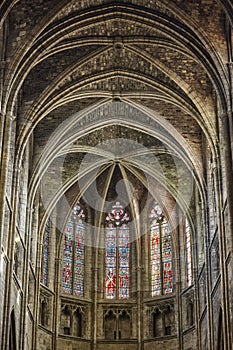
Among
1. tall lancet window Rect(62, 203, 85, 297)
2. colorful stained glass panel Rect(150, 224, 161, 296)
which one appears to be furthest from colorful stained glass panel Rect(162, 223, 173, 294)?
tall lancet window Rect(62, 203, 85, 297)

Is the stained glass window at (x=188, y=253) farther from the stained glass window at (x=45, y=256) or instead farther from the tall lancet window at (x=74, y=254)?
the stained glass window at (x=45, y=256)

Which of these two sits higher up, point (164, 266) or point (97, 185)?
point (97, 185)

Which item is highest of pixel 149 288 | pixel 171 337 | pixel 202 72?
pixel 202 72

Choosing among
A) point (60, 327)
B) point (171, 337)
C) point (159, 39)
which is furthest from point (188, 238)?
point (159, 39)

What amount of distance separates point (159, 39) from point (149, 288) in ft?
41.5

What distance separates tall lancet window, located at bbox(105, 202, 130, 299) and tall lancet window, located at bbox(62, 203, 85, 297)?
1190mm

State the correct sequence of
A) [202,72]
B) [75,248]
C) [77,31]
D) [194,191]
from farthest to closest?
[75,248]
[194,191]
[202,72]
[77,31]

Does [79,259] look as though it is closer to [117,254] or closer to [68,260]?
[68,260]

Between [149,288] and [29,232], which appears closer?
[29,232]

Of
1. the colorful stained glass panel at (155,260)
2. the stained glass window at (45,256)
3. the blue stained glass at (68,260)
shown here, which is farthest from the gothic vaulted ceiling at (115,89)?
the colorful stained glass panel at (155,260)

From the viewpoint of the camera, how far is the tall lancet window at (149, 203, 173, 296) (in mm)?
38719

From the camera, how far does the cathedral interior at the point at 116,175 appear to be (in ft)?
94.5

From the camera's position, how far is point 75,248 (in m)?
39.8

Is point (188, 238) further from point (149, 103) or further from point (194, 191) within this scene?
point (149, 103)
